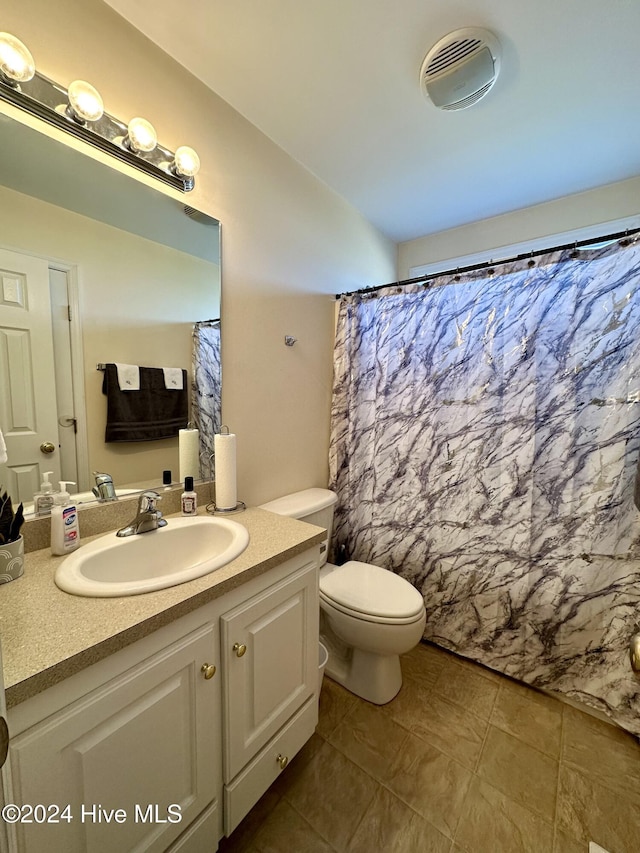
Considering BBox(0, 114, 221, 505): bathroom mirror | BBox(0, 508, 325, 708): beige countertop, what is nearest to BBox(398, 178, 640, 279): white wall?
BBox(0, 114, 221, 505): bathroom mirror

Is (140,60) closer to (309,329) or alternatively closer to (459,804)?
(309,329)

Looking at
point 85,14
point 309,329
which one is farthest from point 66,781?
point 85,14

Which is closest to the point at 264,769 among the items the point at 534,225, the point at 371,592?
the point at 371,592

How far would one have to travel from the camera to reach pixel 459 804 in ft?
3.57

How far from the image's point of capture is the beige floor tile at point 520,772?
1.10 meters

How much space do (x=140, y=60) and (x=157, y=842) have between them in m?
2.15

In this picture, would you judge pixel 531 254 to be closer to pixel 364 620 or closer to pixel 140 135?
pixel 140 135

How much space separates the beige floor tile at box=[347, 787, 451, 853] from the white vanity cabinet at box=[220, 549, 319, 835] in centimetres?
28

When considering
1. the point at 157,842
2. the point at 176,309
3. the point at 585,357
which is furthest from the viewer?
the point at 585,357

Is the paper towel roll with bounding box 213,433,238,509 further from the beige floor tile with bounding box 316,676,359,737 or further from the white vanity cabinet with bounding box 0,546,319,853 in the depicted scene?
the beige floor tile with bounding box 316,676,359,737

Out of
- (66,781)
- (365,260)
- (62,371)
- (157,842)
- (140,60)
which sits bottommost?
(157,842)

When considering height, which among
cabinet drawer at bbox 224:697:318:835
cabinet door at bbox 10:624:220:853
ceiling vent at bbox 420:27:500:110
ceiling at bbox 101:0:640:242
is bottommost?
cabinet drawer at bbox 224:697:318:835

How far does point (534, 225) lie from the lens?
1.98m

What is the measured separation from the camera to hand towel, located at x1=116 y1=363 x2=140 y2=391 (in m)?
1.12
